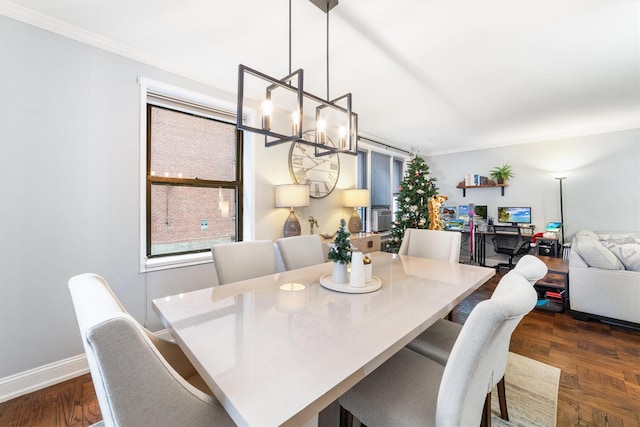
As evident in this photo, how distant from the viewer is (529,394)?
1.73 m

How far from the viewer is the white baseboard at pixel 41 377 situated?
1.71 metres

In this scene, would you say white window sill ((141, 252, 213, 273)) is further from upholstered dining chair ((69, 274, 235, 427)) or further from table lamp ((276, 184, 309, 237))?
upholstered dining chair ((69, 274, 235, 427))

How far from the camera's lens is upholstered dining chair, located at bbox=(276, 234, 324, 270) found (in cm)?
211

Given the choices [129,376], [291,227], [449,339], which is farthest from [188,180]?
[449,339]

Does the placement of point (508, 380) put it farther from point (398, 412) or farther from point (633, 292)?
point (633, 292)

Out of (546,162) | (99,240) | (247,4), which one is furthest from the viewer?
(546,162)

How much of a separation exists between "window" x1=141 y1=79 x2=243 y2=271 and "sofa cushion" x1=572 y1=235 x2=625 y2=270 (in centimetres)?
369

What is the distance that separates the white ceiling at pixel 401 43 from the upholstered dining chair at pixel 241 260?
158cm

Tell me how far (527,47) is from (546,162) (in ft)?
12.4

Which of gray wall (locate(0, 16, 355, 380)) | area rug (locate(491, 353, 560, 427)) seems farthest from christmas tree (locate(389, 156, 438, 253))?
gray wall (locate(0, 16, 355, 380))

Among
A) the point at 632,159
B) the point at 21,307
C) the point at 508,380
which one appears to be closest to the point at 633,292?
the point at 508,380

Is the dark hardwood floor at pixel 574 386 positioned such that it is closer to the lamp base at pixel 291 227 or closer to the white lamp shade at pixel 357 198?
the lamp base at pixel 291 227

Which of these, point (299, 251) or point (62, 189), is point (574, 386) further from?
point (62, 189)

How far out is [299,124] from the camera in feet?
4.87
